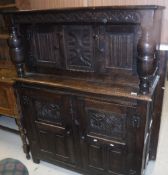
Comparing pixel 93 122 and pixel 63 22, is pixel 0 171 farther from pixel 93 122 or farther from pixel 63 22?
pixel 63 22

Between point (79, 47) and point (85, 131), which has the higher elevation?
point (79, 47)

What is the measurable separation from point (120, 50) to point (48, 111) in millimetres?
838

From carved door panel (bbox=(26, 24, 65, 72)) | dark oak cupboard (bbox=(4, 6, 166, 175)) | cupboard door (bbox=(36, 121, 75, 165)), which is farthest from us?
cupboard door (bbox=(36, 121, 75, 165))

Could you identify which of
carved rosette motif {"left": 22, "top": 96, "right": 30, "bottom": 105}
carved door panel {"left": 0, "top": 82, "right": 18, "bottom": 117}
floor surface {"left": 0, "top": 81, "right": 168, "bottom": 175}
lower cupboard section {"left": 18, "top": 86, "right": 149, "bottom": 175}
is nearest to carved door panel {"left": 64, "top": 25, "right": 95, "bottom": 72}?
lower cupboard section {"left": 18, "top": 86, "right": 149, "bottom": 175}

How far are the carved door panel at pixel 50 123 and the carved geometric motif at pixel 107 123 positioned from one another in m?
0.21

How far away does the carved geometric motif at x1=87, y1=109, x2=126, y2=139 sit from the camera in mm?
1534

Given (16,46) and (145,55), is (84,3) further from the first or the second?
(145,55)

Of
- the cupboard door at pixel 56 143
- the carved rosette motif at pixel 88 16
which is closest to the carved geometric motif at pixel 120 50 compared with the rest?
the carved rosette motif at pixel 88 16

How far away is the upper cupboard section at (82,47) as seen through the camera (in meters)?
1.41

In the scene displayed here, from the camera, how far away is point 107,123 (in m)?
1.59

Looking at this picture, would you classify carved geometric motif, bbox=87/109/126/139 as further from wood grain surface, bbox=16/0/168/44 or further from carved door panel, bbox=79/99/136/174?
wood grain surface, bbox=16/0/168/44

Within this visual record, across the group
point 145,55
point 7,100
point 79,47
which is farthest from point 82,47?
point 7,100

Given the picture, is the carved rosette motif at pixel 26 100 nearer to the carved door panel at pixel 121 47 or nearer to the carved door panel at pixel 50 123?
the carved door panel at pixel 50 123

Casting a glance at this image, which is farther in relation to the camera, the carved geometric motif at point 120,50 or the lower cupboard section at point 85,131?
the lower cupboard section at point 85,131
